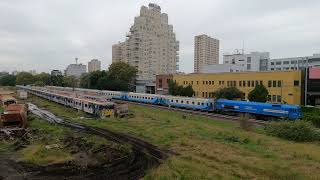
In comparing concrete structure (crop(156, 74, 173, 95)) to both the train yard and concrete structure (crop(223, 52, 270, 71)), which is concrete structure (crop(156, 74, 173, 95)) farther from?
the train yard

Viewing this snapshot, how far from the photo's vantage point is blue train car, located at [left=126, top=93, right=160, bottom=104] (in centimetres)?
8190

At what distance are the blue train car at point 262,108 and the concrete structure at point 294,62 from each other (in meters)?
94.9

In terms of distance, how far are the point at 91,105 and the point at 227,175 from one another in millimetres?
38979

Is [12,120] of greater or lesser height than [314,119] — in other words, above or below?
below

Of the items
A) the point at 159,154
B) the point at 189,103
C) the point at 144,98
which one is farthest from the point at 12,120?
the point at 144,98

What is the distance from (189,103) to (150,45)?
119698mm

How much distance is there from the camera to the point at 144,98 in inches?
3430

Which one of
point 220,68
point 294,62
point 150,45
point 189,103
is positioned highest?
point 150,45

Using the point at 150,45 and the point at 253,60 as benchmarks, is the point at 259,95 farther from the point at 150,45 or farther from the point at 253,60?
the point at 150,45

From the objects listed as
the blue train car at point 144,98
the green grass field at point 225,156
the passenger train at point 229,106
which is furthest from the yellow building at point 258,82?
the green grass field at point 225,156

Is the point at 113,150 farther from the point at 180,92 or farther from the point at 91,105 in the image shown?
the point at 180,92

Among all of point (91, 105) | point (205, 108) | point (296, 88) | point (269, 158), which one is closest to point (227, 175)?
point (269, 158)

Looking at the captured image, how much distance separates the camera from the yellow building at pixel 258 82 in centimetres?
7525

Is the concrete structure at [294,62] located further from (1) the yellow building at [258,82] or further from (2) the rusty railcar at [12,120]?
(2) the rusty railcar at [12,120]
